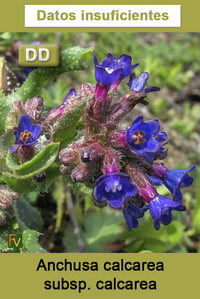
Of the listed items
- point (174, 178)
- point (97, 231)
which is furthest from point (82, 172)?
point (97, 231)

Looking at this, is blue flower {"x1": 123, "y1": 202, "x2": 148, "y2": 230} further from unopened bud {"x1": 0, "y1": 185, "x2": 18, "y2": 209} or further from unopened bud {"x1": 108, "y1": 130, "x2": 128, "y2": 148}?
unopened bud {"x1": 0, "y1": 185, "x2": 18, "y2": 209}

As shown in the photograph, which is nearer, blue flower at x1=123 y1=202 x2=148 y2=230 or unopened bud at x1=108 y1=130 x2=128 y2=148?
unopened bud at x1=108 y1=130 x2=128 y2=148

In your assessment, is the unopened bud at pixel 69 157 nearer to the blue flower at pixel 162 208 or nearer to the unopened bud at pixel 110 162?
the unopened bud at pixel 110 162

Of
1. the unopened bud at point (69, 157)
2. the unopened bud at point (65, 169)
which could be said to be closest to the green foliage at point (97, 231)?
the unopened bud at point (65, 169)

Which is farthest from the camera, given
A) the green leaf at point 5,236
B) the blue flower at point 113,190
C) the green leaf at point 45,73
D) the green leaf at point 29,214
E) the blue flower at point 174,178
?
the green leaf at point 29,214

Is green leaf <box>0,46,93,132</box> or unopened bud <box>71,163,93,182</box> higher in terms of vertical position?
green leaf <box>0,46,93,132</box>

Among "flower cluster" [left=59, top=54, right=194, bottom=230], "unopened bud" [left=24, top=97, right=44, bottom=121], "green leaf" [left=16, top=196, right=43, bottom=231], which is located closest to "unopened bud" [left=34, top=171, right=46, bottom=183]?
"flower cluster" [left=59, top=54, right=194, bottom=230]

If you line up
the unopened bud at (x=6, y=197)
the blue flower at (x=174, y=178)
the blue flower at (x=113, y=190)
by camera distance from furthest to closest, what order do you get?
the unopened bud at (x=6, y=197), the blue flower at (x=174, y=178), the blue flower at (x=113, y=190)

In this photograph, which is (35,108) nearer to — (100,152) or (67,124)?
(67,124)
